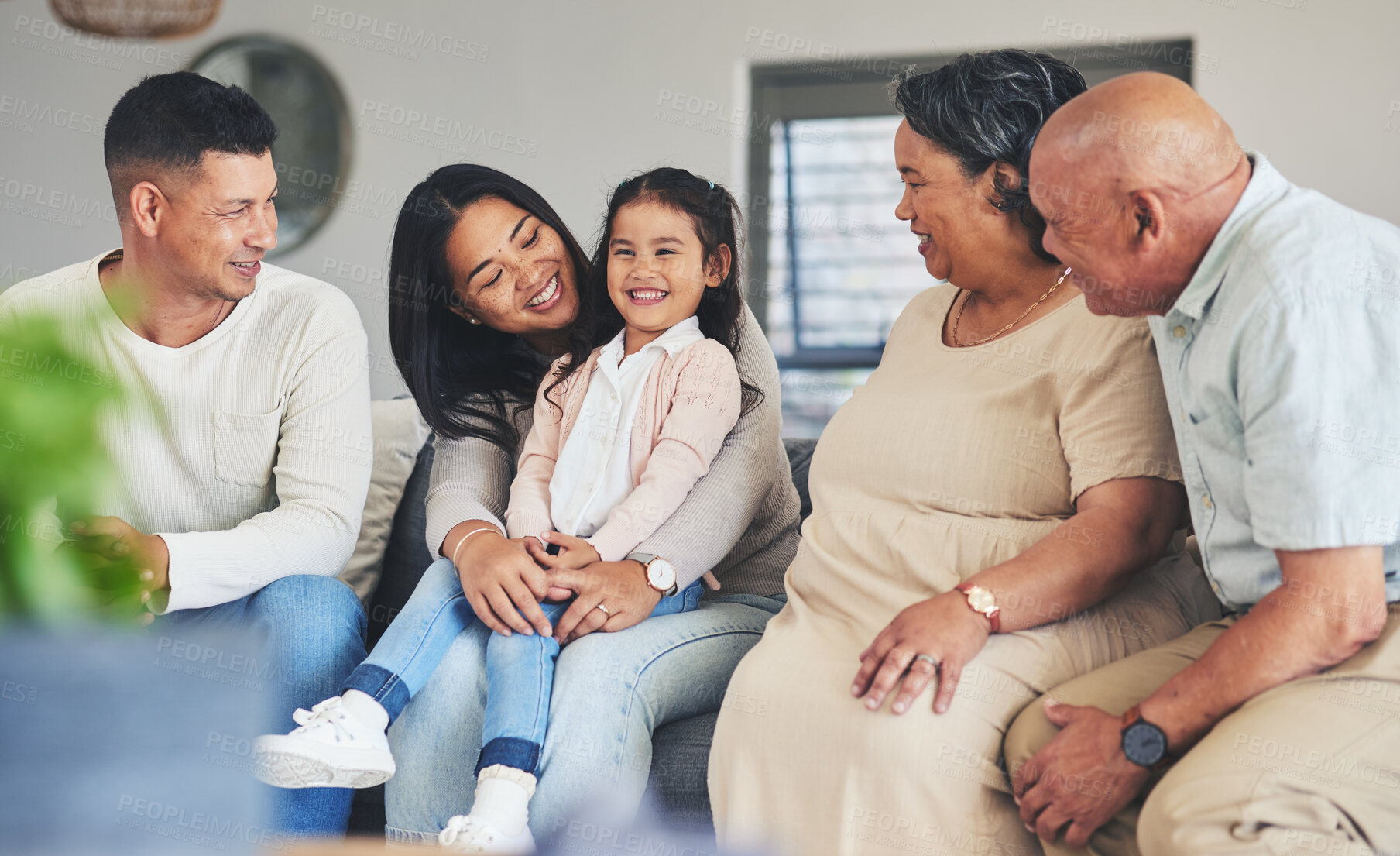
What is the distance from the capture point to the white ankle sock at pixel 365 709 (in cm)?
135

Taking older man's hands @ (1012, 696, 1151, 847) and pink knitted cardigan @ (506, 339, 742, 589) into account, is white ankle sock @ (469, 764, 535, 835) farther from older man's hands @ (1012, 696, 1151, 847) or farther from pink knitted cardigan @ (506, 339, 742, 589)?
older man's hands @ (1012, 696, 1151, 847)

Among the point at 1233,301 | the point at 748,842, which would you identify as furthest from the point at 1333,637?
the point at 748,842

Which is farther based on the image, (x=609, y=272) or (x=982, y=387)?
(x=609, y=272)

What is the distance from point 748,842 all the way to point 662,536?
489 mm

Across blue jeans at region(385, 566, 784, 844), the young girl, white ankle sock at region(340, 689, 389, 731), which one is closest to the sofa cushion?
the young girl

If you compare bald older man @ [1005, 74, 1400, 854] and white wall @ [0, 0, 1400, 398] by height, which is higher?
white wall @ [0, 0, 1400, 398]

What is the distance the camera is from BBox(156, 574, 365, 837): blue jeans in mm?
1436

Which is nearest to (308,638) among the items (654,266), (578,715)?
(578,715)

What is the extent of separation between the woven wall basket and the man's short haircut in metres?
2.27

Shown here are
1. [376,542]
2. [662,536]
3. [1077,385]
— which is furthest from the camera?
[376,542]

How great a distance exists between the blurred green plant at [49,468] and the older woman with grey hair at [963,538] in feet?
2.79

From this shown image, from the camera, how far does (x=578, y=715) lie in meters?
1.35

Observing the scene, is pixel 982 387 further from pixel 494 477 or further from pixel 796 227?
pixel 796 227

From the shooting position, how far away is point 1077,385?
1.27 metres
